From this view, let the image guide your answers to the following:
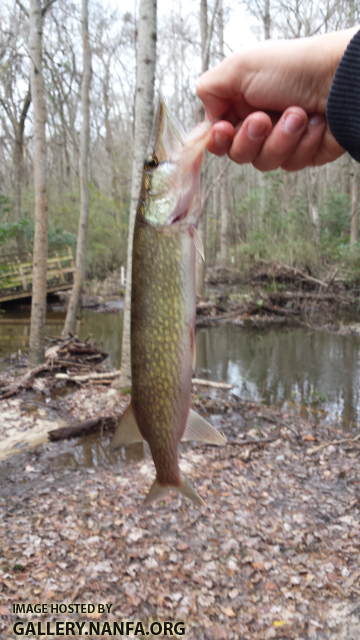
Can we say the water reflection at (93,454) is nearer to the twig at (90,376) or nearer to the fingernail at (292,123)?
the twig at (90,376)

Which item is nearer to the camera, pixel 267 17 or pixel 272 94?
pixel 272 94

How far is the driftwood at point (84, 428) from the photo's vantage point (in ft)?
22.1

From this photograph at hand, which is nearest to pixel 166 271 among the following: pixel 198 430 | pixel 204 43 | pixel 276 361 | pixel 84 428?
pixel 198 430

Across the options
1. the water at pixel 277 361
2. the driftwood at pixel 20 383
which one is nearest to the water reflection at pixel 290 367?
the water at pixel 277 361

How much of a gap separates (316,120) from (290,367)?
31.4 ft

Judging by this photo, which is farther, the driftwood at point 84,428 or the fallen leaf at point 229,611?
the driftwood at point 84,428

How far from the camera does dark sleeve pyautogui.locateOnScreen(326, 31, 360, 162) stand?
160cm

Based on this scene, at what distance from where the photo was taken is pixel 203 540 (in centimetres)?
429

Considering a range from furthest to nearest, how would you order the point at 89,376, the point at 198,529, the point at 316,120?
the point at 89,376
the point at 198,529
the point at 316,120

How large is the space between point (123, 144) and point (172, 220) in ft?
121

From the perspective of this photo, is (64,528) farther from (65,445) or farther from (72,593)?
(65,445)

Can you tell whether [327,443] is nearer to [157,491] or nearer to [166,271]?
[157,491]

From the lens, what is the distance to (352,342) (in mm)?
13516

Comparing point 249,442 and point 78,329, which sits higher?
point 78,329
